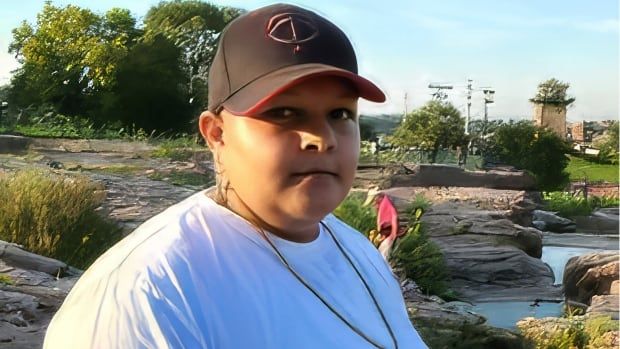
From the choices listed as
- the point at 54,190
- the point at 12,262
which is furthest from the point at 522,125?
the point at 12,262

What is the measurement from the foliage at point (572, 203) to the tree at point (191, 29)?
15.7ft

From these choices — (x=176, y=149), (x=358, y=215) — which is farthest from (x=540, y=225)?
(x=176, y=149)

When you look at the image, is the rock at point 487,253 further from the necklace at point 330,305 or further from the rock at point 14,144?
the necklace at point 330,305

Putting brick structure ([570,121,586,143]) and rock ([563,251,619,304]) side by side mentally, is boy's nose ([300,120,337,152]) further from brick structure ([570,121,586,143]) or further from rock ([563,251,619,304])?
brick structure ([570,121,586,143])

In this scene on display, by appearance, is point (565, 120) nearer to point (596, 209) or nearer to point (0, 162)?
point (596, 209)

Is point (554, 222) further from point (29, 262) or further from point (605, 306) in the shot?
point (29, 262)

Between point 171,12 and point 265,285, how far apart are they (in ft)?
20.8

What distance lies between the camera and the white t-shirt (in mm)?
954

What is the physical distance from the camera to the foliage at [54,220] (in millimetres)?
5691

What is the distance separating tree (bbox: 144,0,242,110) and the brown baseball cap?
4.84 m

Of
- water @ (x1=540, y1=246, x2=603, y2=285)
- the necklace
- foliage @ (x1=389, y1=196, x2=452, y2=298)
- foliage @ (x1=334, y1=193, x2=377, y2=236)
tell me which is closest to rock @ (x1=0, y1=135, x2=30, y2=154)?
foliage @ (x1=334, y1=193, x2=377, y2=236)

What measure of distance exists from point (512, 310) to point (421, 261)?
805 mm

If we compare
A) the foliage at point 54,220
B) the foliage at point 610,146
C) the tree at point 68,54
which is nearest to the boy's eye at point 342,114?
the foliage at point 54,220

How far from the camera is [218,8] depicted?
641cm
